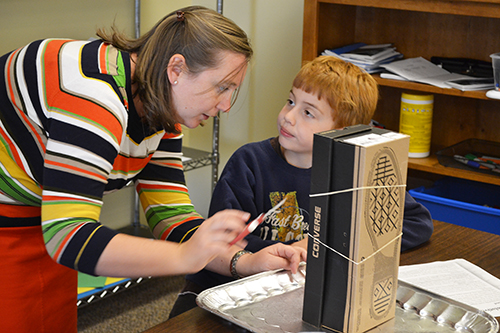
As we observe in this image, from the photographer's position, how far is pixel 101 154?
0.79 metres

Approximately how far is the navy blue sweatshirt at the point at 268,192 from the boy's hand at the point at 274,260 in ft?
0.62

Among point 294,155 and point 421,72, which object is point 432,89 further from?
point 294,155

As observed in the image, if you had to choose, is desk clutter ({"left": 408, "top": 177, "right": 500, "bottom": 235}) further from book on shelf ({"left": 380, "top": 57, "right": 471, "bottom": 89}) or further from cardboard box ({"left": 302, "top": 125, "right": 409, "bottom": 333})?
cardboard box ({"left": 302, "top": 125, "right": 409, "bottom": 333})

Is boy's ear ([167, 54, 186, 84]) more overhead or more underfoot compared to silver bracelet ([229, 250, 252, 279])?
more overhead

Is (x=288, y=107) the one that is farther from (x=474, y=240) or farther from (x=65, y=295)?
(x=65, y=295)

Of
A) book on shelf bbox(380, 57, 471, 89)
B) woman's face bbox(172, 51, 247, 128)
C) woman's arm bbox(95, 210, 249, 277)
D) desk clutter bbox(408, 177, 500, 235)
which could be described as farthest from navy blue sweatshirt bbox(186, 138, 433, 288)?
book on shelf bbox(380, 57, 471, 89)

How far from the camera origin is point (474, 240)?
46.3 inches

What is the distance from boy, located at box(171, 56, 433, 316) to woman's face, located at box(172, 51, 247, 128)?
0.31 m

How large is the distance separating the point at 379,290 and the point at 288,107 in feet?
2.10

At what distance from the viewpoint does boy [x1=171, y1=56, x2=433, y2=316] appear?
1250mm

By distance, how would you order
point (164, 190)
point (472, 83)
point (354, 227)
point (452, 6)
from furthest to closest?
1. point (472, 83)
2. point (452, 6)
3. point (164, 190)
4. point (354, 227)

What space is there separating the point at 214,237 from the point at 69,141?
243 millimetres

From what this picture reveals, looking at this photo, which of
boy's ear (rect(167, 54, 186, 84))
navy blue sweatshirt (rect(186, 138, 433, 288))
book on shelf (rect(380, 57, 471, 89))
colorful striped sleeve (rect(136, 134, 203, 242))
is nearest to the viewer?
boy's ear (rect(167, 54, 186, 84))

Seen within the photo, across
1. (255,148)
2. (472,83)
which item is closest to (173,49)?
(255,148)
